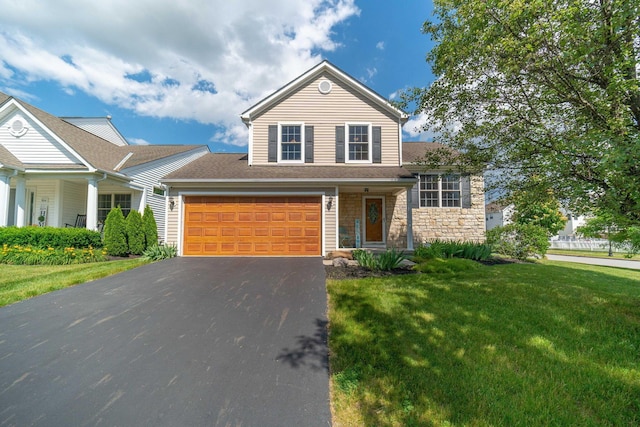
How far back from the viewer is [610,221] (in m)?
3.67

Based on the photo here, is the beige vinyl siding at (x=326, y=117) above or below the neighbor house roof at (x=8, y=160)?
above

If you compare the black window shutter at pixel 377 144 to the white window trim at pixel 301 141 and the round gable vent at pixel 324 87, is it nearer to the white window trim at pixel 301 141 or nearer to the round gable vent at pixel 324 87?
the round gable vent at pixel 324 87

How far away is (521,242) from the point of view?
9.93m

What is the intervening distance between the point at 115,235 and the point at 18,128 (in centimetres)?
611

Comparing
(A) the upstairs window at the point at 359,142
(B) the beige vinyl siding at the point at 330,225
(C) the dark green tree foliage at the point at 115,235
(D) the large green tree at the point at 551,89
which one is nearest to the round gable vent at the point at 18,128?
(C) the dark green tree foliage at the point at 115,235

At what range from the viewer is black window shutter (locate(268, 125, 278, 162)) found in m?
10.5

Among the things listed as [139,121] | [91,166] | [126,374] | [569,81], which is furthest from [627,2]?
[139,121]

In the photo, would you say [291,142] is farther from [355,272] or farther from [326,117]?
[355,272]

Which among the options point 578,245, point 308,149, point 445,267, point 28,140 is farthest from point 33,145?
point 578,245

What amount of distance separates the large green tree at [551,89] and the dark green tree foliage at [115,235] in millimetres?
11016

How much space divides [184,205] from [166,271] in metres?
3.22

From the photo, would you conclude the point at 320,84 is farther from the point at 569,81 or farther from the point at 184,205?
the point at 569,81

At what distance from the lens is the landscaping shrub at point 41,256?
7535 mm

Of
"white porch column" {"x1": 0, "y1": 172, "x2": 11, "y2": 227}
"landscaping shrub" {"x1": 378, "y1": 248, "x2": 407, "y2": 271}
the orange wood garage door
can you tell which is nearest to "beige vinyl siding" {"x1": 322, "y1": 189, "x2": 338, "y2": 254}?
the orange wood garage door
